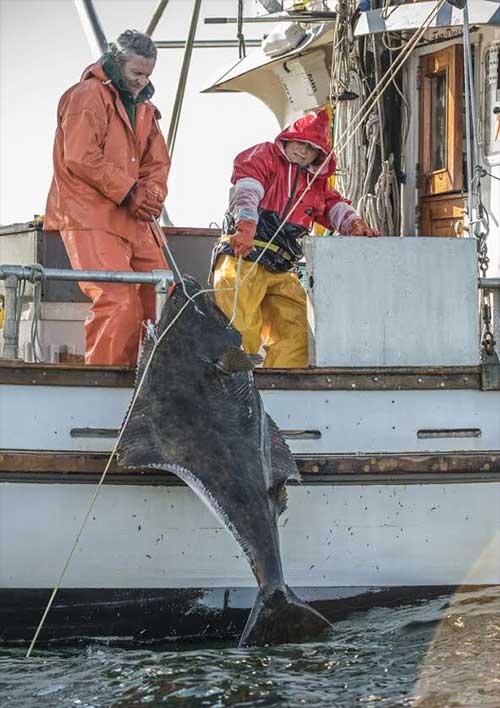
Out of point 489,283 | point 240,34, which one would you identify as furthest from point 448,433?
point 240,34

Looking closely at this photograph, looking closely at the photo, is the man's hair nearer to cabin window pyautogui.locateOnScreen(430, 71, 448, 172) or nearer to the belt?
the belt

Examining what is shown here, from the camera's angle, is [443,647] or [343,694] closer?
[343,694]

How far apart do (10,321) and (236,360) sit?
116cm

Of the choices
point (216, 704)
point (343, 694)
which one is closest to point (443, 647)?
point (343, 694)

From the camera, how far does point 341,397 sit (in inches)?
261

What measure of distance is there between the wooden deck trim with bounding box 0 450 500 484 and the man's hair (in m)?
2.06

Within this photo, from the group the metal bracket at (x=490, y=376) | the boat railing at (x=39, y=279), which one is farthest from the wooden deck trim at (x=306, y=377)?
the boat railing at (x=39, y=279)

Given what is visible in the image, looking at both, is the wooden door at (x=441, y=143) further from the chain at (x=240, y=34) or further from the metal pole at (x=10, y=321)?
the metal pole at (x=10, y=321)

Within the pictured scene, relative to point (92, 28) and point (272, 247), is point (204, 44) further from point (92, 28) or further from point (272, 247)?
point (272, 247)

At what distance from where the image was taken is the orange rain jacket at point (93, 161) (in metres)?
6.64

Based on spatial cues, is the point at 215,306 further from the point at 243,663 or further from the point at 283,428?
the point at 243,663

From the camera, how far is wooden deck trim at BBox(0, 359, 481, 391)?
632 centimetres

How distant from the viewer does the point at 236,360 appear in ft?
19.8

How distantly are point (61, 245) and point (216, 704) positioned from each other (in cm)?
372
